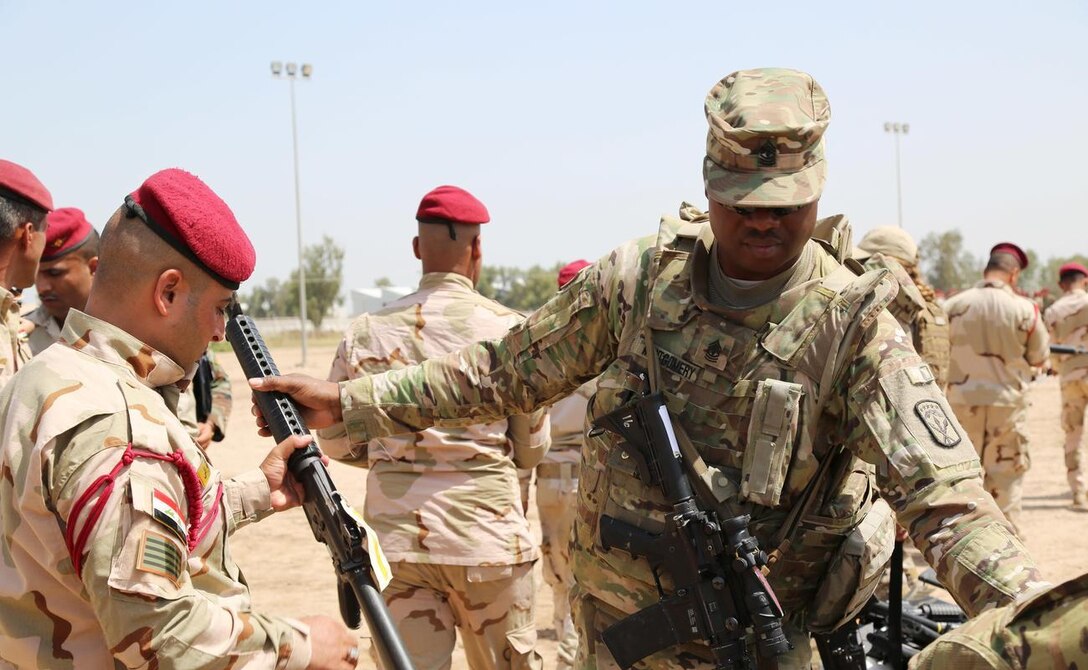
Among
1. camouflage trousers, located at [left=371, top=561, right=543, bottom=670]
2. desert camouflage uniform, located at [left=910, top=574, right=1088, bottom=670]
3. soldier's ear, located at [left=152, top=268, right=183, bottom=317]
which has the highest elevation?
soldier's ear, located at [left=152, top=268, right=183, bottom=317]

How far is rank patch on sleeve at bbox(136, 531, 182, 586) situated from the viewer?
2047mm

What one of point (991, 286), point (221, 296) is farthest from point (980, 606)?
point (991, 286)

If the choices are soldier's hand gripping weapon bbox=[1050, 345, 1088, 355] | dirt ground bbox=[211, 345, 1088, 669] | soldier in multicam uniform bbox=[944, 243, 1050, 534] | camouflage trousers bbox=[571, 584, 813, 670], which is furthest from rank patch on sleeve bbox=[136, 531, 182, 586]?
soldier's hand gripping weapon bbox=[1050, 345, 1088, 355]

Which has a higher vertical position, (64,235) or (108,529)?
(64,235)

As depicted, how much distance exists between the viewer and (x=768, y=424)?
2.85 meters

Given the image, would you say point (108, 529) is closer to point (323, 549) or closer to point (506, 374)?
point (506, 374)

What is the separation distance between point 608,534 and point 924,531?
2.98 feet

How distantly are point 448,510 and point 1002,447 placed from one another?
6.44m

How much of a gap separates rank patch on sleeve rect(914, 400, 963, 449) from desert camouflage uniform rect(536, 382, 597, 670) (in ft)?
12.5

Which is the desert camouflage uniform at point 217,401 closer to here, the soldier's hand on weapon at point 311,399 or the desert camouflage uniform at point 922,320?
the soldier's hand on weapon at point 311,399

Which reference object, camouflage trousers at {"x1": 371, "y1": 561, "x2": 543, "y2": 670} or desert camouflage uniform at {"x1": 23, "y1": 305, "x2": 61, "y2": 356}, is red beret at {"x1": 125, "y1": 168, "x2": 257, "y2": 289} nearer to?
camouflage trousers at {"x1": 371, "y1": 561, "x2": 543, "y2": 670}

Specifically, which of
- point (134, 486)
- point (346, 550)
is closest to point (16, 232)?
point (346, 550)

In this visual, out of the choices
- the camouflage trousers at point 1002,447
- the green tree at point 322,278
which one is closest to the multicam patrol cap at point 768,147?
the camouflage trousers at point 1002,447

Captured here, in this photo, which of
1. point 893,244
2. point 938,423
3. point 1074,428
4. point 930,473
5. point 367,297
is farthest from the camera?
point 367,297
